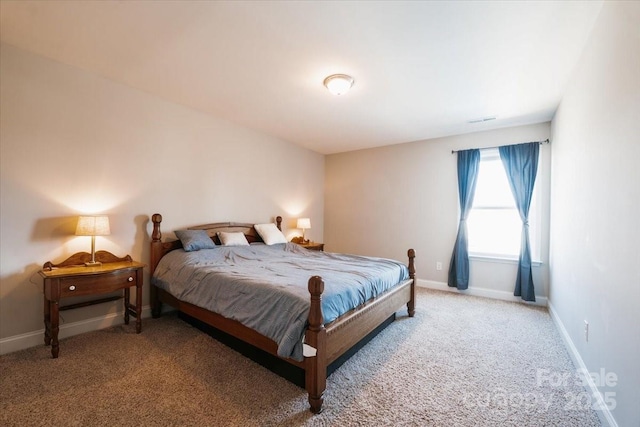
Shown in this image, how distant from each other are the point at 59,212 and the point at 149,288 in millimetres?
1190

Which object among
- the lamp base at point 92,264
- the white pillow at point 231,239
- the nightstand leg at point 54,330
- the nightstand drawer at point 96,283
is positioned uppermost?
the white pillow at point 231,239

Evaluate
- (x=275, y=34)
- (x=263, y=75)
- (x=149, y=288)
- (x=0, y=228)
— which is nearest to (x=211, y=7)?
(x=275, y=34)

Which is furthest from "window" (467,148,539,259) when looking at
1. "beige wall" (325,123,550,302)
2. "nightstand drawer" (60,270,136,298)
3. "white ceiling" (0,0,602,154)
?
"nightstand drawer" (60,270,136,298)

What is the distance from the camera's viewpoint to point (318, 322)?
1754 millimetres

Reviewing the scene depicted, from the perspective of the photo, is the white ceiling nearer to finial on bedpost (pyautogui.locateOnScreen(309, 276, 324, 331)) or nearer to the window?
the window

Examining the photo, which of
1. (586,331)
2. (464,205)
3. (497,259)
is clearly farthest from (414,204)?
(586,331)

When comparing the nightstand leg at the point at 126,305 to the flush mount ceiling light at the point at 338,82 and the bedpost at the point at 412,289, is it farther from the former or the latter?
the bedpost at the point at 412,289

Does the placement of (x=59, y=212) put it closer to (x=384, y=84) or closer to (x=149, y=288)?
(x=149, y=288)

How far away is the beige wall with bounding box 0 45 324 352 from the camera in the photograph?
2.40 m

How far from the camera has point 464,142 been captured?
440 centimetres

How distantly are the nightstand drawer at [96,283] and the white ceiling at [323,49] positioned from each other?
1.96 metres

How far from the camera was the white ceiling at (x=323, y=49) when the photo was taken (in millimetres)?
1877

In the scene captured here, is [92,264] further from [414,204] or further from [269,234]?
[414,204]

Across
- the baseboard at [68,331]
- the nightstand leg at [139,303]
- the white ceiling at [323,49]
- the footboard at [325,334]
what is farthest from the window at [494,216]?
the baseboard at [68,331]
